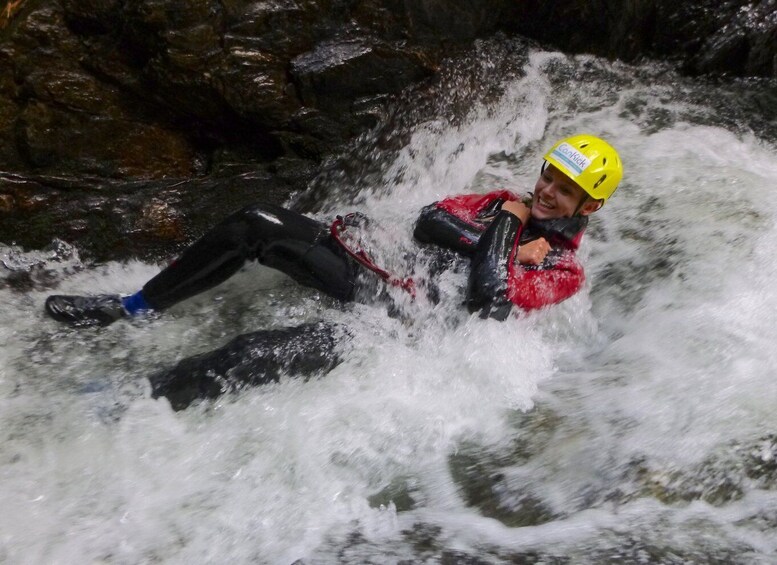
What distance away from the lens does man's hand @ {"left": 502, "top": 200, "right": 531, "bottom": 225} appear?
144 inches

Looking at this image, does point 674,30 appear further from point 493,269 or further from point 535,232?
point 493,269

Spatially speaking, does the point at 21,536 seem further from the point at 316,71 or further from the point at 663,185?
the point at 663,185

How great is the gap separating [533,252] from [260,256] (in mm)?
1554

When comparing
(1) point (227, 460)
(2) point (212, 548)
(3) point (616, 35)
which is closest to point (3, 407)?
(1) point (227, 460)

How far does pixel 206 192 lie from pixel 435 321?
2030 millimetres

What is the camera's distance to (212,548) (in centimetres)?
260

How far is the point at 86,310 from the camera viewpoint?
3629 millimetres

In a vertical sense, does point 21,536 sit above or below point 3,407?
below

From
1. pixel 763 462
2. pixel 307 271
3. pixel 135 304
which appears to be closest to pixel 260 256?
pixel 307 271

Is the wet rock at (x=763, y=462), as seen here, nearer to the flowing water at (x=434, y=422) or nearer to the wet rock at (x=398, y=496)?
the flowing water at (x=434, y=422)

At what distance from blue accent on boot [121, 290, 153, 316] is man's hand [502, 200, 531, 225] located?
84.7 inches

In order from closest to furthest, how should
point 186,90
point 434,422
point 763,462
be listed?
point 763,462 < point 434,422 < point 186,90

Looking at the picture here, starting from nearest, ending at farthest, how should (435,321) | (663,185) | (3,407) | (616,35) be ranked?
(3,407) < (435,321) < (663,185) < (616,35)

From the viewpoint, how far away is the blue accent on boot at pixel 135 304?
362cm
